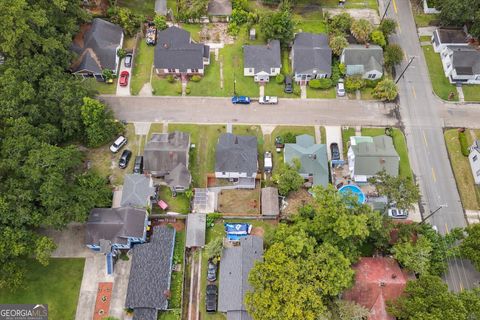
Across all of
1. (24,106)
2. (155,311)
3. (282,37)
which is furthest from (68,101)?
(282,37)

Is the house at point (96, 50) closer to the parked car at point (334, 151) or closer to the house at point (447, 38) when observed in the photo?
the parked car at point (334, 151)

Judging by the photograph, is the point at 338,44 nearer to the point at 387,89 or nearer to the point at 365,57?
the point at 365,57

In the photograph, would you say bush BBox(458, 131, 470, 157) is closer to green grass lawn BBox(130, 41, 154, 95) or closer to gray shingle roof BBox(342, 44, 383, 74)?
gray shingle roof BBox(342, 44, 383, 74)

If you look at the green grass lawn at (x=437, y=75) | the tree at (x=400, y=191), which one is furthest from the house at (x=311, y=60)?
the tree at (x=400, y=191)

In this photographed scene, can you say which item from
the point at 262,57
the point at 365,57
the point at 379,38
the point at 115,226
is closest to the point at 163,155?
the point at 115,226

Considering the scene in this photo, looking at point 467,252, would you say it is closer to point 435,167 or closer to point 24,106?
point 435,167

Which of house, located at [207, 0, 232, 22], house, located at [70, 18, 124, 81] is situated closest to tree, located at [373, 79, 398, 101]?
house, located at [207, 0, 232, 22]
